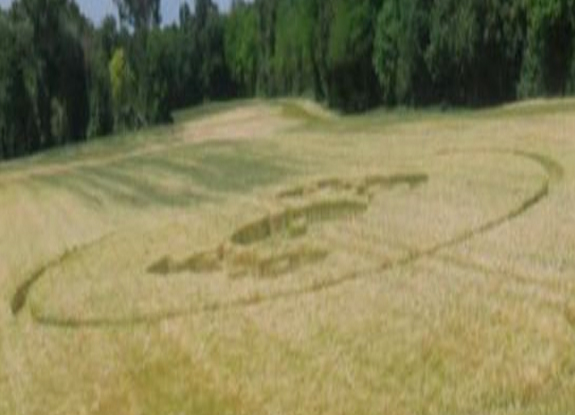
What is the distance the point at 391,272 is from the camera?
564 inches

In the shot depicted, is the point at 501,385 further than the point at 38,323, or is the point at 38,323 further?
the point at 38,323

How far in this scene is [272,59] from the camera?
315 feet

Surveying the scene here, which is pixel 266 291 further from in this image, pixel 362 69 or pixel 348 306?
pixel 362 69

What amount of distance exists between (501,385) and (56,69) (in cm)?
8030

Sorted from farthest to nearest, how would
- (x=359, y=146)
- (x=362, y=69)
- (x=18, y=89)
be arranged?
(x=18, y=89), (x=362, y=69), (x=359, y=146)

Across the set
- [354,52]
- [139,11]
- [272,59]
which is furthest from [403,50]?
[139,11]

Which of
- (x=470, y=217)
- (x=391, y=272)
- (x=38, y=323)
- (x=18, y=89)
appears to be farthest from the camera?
(x=18, y=89)

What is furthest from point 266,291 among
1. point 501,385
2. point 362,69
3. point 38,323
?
point 362,69

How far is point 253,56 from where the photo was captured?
106 m

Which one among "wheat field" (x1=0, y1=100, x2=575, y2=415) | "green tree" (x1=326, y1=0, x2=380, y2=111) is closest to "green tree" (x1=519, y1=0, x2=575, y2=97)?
"green tree" (x1=326, y1=0, x2=380, y2=111)

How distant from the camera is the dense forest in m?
52.0

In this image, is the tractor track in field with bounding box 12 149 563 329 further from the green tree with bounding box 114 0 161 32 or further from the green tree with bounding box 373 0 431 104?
the green tree with bounding box 114 0 161 32

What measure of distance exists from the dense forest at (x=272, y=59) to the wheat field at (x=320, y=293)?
27.0 m

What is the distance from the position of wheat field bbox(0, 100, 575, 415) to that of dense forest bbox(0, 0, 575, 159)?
88.5ft
